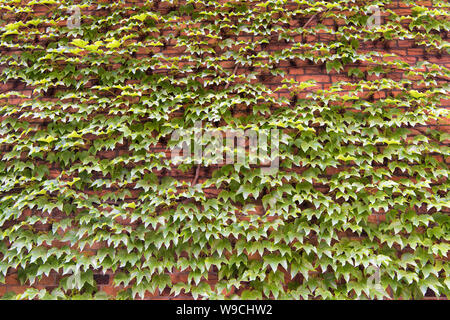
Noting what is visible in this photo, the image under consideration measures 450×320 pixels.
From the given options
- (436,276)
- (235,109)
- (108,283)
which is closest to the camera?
(436,276)

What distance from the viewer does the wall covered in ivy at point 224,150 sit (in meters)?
2.24

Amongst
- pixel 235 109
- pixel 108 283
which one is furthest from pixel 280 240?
pixel 108 283

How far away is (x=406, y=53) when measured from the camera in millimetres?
2586

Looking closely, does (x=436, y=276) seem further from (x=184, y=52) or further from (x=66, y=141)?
(x=66, y=141)

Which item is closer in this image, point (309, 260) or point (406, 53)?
point (309, 260)

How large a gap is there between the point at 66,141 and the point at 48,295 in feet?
3.64

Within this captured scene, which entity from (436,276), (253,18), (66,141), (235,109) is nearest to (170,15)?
(253,18)

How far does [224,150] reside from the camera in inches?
92.7

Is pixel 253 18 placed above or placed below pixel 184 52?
above

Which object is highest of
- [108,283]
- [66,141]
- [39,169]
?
[66,141]

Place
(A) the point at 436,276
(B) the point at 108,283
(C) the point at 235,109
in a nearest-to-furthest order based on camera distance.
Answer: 1. (A) the point at 436,276
2. (B) the point at 108,283
3. (C) the point at 235,109

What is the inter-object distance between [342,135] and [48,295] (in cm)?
239

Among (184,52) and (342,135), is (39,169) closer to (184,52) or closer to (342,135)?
(184,52)

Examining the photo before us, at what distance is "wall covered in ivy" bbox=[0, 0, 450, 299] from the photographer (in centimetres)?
224
